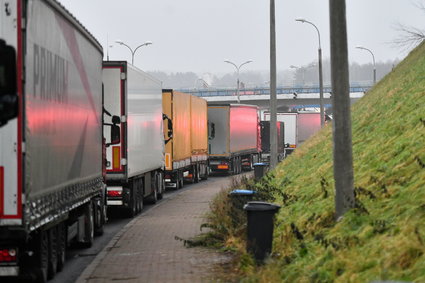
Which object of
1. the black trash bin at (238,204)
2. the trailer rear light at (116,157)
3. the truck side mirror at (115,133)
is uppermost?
the truck side mirror at (115,133)

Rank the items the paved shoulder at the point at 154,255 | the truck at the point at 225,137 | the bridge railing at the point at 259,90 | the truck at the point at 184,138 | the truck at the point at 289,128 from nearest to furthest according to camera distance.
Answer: the paved shoulder at the point at 154,255
the truck at the point at 184,138
the truck at the point at 225,137
the truck at the point at 289,128
the bridge railing at the point at 259,90

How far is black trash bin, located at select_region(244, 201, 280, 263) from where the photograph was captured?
1227cm

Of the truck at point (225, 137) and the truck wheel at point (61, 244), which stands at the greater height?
the truck at point (225, 137)

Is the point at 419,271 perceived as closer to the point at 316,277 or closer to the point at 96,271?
the point at 316,277

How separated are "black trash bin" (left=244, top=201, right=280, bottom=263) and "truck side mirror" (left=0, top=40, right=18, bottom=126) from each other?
5.39m

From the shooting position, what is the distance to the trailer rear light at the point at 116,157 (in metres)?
21.3

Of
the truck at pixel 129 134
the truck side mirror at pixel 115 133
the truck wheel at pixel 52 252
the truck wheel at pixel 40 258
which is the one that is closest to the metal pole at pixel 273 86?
the truck at pixel 129 134

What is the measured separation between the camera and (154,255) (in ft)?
48.2

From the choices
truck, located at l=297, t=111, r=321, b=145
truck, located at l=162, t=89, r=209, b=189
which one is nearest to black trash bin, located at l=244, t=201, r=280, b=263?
truck, located at l=162, t=89, r=209, b=189

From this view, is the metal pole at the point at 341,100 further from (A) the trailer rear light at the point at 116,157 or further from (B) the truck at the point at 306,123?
(B) the truck at the point at 306,123

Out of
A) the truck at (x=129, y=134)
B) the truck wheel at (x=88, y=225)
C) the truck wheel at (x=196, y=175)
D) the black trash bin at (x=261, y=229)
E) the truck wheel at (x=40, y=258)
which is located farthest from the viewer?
the truck wheel at (x=196, y=175)

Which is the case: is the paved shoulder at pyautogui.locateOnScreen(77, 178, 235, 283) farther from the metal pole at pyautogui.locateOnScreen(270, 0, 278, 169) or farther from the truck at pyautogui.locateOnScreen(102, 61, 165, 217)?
the metal pole at pyautogui.locateOnScreen(270, 0, 278, 169)

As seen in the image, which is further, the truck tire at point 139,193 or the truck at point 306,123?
the truck at point 306,123

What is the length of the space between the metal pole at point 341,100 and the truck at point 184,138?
60.5ft
